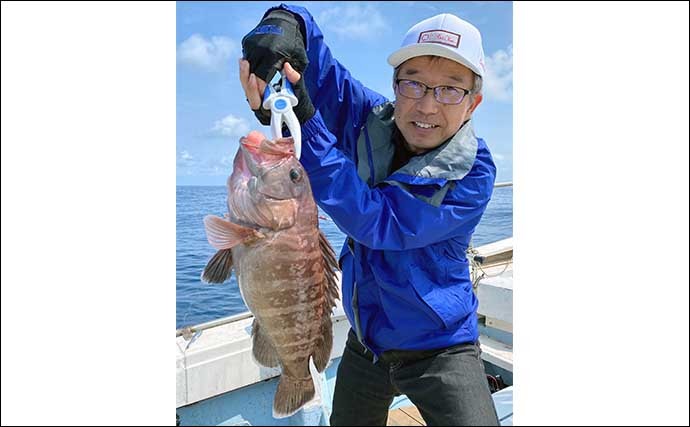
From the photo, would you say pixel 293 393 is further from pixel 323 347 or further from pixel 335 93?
pixel 335 93

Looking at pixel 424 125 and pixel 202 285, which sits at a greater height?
pixel 424 125

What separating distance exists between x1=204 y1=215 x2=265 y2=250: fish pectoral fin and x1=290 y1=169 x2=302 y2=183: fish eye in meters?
0.23

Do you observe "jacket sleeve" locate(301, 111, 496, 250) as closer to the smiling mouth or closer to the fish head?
the fish head

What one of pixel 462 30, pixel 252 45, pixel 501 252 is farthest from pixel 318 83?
pixel 501 252

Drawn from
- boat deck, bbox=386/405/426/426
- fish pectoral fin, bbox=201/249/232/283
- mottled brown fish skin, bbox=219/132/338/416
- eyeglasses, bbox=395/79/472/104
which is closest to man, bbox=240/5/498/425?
eyeglasses, bbox=395/79/472/104

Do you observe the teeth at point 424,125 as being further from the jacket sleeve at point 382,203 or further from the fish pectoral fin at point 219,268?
the fish pectoral fin at point 219,268

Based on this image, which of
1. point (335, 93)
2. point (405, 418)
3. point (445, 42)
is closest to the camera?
point (445, 42)

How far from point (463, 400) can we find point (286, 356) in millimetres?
865

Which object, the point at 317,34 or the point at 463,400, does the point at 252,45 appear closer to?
the point at 317,34

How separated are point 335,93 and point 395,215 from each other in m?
0.70

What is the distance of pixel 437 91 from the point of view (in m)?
2.05

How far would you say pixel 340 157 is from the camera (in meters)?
1.69

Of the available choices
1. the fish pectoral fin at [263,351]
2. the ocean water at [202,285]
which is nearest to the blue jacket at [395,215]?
the fish pectoral fin at [263,351]

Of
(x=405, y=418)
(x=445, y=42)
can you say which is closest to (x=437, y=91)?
(x=445, y=42)
